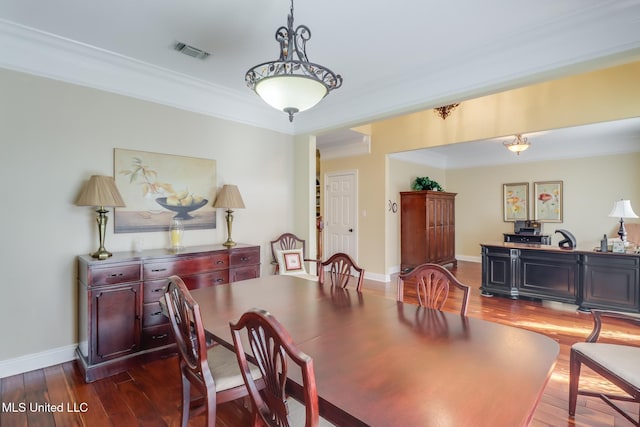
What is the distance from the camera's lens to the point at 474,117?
4609 millimetres

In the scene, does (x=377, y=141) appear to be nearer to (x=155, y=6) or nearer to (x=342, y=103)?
(x=342, y=103)

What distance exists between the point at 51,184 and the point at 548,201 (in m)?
8.59

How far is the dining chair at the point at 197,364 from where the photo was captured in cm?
145

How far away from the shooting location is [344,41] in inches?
105

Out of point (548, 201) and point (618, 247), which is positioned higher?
point (548, 201)

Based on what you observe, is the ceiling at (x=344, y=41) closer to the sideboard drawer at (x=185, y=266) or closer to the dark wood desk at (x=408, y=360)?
the sideboard drawer at (x=185, y=266)

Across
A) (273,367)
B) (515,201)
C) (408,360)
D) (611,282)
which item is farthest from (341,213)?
(273,367)

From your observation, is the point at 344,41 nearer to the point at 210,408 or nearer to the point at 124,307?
the point at 210,408

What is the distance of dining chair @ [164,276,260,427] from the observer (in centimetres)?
145

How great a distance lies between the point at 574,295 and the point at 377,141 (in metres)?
3.72

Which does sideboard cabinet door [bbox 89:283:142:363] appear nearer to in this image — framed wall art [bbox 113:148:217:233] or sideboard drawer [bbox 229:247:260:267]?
framed wall art [bbox 113:148:217:233]

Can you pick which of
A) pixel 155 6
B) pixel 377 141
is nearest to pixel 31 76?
pixel 155 6

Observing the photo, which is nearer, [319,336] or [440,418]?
[440,418]

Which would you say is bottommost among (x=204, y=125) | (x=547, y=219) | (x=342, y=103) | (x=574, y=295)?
(x=574, y=295)
